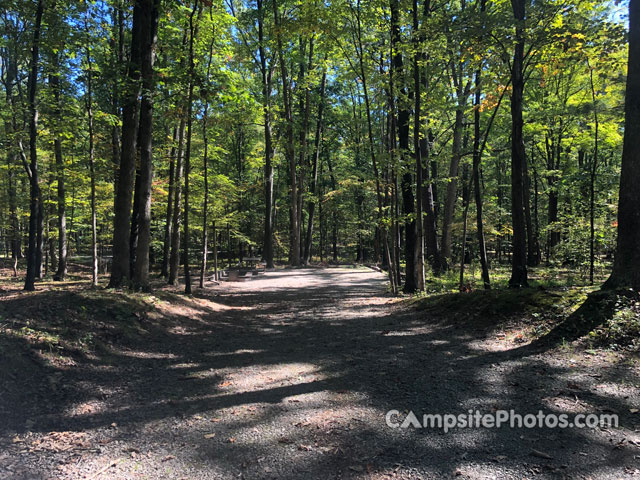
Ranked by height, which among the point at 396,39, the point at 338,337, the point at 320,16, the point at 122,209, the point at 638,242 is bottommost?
the point at 338,337

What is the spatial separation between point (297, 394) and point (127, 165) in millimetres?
7714

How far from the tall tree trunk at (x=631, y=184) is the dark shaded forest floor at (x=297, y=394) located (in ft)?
3.10

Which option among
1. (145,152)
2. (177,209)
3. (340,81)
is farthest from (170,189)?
(340,81)

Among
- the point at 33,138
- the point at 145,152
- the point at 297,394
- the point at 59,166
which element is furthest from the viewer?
the point at 59,166

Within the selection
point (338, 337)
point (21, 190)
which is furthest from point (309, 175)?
point (338, 337)

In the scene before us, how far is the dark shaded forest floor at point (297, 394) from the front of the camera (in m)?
2.67

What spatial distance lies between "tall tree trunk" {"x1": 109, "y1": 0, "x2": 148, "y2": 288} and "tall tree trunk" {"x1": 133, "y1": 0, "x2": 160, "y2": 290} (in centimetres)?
14

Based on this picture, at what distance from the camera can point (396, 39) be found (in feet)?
35.3

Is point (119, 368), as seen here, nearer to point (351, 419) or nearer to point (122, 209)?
point (351, 419)

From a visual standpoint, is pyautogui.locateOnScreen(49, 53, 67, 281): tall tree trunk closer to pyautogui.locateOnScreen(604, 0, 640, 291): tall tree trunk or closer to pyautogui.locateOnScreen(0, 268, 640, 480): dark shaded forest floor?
pyautogui.locateOnScreen(0, 268, 640, 480): dark shaded forest floor

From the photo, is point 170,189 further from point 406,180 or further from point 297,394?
point 297,394

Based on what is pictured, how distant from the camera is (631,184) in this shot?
509 centimetres

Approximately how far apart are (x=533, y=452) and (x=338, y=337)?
429 centimetres

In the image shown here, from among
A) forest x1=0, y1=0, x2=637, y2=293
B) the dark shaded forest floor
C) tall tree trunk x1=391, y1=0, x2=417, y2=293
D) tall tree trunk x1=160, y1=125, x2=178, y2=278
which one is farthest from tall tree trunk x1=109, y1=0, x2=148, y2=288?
tall tree trunk x1=391, y1=0, x2=417, y2=293
